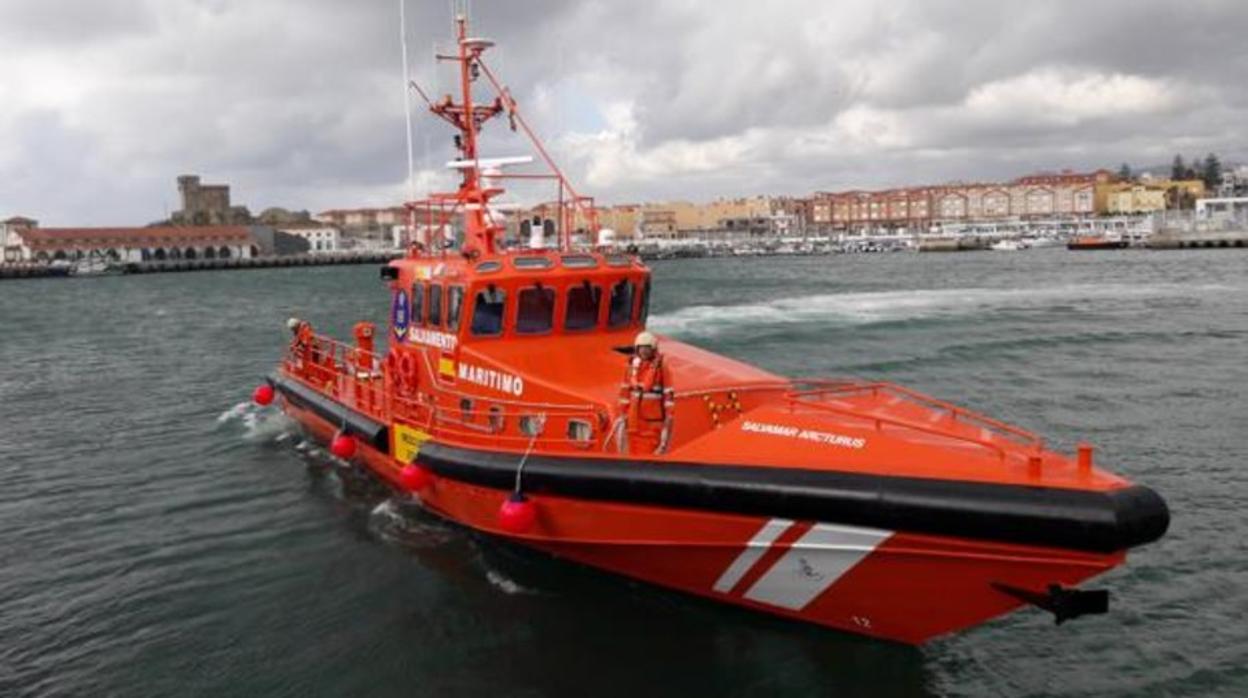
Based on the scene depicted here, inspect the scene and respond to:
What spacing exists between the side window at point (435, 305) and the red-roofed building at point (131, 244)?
133 metres

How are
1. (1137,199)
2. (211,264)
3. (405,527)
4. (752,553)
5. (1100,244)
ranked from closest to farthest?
(752,553), (405,527), (1100,244), (211,264), (1137,199)

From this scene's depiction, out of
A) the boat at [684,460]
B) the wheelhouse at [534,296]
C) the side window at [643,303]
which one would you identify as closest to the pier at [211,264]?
the boat at [684,460]

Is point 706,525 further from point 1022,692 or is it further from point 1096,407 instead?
point 1096,407

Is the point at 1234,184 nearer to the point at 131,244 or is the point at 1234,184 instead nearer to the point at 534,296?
the point at 131,244

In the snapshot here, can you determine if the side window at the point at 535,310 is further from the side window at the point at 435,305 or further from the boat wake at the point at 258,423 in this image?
the boat wake at the point at 258,423

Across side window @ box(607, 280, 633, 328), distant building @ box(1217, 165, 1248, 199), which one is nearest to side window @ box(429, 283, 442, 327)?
side window @ box(607, 280, 633, 328)

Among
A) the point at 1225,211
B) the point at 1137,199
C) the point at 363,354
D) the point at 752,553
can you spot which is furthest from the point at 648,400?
the point at 1137,199

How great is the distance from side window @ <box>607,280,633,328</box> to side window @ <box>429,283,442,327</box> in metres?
1.70

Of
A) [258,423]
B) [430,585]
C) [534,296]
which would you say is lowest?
[430,585]

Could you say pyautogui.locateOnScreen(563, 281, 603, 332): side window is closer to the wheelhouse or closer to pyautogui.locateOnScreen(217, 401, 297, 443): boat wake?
the wheelhouse

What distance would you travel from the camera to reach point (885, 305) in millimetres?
36969

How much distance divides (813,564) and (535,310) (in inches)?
150

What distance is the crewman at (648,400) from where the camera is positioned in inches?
275

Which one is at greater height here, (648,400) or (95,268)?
(95,268)
